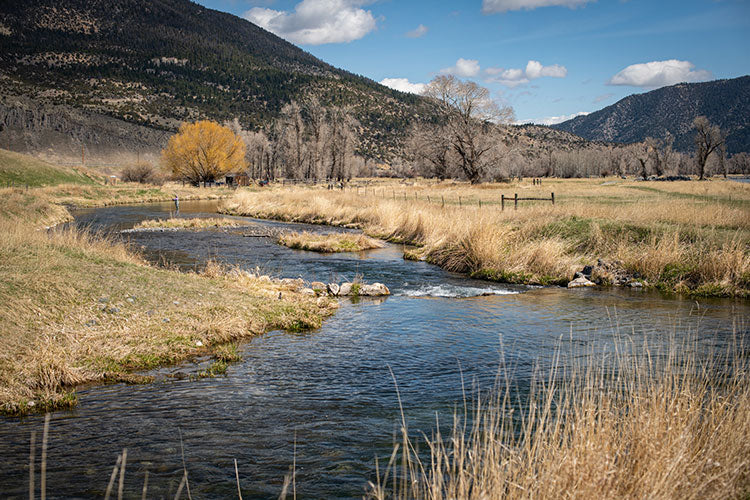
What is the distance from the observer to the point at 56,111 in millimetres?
106562

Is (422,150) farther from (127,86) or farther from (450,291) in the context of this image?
(127,86)

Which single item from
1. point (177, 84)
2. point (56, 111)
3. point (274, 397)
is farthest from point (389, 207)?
point (177, 84)

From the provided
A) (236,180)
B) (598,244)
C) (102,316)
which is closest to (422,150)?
(236,180)

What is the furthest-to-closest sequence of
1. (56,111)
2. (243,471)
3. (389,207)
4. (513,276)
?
(56,111) → (389,207) → (513,276) → (243,471)

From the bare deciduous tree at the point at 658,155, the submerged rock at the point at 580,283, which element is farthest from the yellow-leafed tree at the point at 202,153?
the bare deciduous tree at the point at 658,155

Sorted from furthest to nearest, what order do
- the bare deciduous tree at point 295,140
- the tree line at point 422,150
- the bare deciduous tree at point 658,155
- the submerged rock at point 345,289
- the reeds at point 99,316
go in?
1. the bare deciduous tree at point 658,155
2. the bare deciduous tree at point 295,140
3. the tree line at point 422,150
4. the submerged rock at point 345,289
5. the reeds at point 99,316

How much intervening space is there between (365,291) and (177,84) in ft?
484

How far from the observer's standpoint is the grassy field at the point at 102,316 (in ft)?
25.1

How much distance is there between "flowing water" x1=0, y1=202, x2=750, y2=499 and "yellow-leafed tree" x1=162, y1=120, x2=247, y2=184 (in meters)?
65.5

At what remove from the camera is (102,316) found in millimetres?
9328

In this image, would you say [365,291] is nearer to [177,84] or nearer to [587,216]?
[587,216]

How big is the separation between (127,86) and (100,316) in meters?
143

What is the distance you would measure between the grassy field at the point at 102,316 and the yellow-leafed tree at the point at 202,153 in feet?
204

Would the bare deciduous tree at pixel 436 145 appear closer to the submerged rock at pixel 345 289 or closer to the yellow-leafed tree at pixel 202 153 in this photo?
the yellow-leafed tree at pixel 202 153
